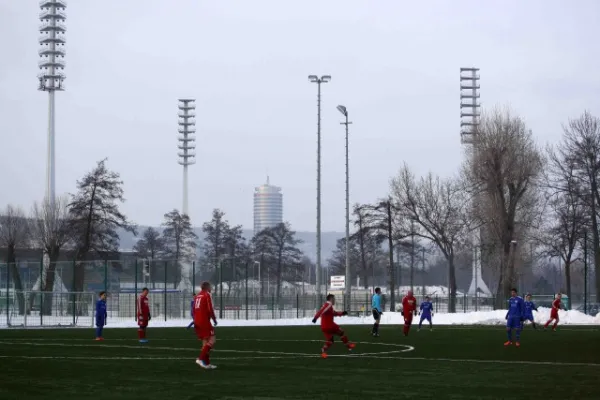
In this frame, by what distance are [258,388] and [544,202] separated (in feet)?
203

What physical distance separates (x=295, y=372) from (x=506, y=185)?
185 ft

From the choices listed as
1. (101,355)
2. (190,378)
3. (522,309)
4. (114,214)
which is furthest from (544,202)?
(190,378)

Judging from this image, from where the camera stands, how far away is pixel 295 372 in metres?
20.5

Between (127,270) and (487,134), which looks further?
(487,134)

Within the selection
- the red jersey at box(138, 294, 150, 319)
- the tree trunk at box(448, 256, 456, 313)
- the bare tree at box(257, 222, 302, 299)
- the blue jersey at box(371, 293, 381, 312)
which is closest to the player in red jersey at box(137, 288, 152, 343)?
the red jersey at box(138, 294, 150, 319)

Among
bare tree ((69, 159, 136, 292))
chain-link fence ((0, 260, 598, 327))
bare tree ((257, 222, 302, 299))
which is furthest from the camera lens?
bare tree ((257, 222, 302, 299))

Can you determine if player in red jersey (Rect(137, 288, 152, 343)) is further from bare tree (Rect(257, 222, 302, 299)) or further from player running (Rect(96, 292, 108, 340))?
bare tree (Rect(257, 222, 302, 299))

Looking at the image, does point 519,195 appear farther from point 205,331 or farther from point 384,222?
point 205,331

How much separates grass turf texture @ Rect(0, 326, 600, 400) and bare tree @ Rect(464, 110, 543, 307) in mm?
42398

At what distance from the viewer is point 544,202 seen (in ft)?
248

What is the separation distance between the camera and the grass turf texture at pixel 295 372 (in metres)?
15.9

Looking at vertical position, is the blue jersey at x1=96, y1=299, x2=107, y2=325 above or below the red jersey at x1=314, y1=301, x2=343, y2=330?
below

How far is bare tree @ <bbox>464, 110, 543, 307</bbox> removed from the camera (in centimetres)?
7412

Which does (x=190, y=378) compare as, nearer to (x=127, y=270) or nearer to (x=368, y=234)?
(x=127, y=270)
